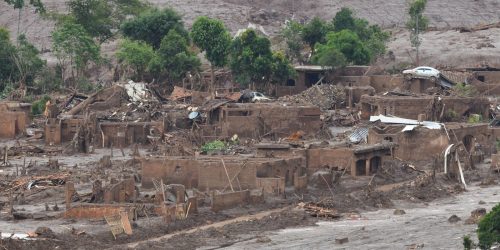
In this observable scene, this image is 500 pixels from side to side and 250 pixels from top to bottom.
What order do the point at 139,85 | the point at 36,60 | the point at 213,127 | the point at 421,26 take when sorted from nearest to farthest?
the point at 213,127, the point at 139,85, the point at 36,60, the point at 421,26

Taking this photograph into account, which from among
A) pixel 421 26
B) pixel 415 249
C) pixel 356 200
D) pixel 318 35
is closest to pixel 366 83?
pixel 318 35

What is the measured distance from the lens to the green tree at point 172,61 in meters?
77.1

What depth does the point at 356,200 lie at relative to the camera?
161 ft

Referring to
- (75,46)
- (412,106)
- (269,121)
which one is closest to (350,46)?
(75,46)

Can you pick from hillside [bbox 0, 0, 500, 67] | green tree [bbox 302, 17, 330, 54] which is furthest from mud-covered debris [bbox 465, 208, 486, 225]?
hillside [bbox 0, 0, 500, 67]

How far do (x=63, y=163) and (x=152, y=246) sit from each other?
17.1m

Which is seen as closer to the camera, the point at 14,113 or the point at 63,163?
the point at 63,163

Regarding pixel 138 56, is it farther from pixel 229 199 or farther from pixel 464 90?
pixel 229 199

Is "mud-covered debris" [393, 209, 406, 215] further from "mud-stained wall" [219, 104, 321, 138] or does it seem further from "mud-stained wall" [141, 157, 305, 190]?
"mud-stained wall" [219, 104, 321, 138]

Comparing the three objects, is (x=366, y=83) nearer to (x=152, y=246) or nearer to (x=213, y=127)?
(x=213, y=127)

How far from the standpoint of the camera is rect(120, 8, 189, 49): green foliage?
83000mm

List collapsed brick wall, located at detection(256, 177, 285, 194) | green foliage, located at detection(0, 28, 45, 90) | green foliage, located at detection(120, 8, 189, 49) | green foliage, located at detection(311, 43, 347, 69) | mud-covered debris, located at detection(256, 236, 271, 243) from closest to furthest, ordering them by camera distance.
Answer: mud-covered debris, located at detection(256, 236, 271, 243) → collapsed brick wall, located at detection(256, 177, 285, 194) → green foliage, located at detection(311, 43, 347, 69) → green foliage, located at detection(0, 28, 45, 90) → green foliage, located at detection(120, 8, 189, 49)

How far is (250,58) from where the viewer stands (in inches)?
2945

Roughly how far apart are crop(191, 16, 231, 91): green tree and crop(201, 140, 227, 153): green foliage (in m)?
17.1
